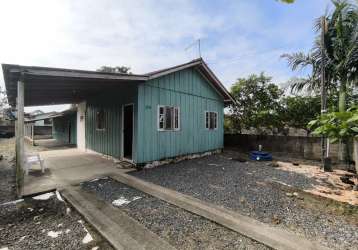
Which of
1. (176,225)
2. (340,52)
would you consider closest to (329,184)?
(176,225)

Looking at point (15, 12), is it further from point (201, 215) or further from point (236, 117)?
point (236, 117)

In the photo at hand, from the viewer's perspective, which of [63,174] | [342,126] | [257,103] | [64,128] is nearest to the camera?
[342,126]

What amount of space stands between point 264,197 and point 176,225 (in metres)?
2.21

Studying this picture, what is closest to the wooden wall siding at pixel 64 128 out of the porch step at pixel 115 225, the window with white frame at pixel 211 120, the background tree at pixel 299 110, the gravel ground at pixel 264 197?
the window with white frame at pixel 211 120

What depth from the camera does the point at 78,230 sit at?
9.32ft

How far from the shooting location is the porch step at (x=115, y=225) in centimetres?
245

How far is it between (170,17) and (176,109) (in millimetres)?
3378

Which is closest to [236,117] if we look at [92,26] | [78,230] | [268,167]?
[268,167]

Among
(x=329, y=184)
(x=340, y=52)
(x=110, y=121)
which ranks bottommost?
(x=329, y=184)

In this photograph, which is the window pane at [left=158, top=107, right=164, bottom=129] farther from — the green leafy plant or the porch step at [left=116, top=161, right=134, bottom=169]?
the green leafy plant

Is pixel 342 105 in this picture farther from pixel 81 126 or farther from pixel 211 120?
pixel 81 126

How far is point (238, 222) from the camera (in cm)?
297

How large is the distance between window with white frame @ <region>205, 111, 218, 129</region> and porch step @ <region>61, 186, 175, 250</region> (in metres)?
6.50

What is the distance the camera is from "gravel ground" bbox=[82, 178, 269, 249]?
97.6 inches
